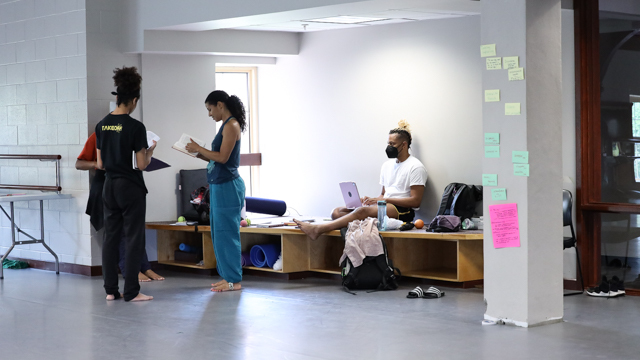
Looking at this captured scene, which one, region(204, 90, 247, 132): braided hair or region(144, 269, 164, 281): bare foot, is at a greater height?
region(204, 90, 247, 132): braided hair

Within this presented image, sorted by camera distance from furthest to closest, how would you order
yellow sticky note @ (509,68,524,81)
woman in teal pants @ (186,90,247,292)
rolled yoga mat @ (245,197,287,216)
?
rolled yoga mat @ (245,197,287,216) < woman in teal pants @ (186,90,247,292) < yellow sticky note @ (509,68,524,81)

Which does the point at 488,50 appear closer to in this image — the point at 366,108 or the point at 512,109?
the point at 512,109

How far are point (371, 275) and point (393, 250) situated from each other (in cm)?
49

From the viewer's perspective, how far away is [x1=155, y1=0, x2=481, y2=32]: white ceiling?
6293 millimetres

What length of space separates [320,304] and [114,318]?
61.4 inches

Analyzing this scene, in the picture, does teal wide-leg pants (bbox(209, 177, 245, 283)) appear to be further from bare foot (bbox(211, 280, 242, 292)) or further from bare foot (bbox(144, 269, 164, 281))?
bare foot (bbox(144, 269, 164, 281))

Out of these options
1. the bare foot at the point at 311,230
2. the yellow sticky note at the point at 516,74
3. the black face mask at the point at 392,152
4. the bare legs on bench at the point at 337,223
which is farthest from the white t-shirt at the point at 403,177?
the yellow sticky note at the point at 516,74

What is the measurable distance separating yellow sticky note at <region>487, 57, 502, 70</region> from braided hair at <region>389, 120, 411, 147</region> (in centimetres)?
252

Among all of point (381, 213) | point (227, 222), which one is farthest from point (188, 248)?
point (381, 213)

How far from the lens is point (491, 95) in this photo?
17.5 feet

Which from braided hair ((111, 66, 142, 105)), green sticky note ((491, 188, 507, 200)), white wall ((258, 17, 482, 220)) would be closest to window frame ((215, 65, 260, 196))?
white wall ((258, 17, 482, 220))

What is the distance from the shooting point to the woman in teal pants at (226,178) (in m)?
6.58

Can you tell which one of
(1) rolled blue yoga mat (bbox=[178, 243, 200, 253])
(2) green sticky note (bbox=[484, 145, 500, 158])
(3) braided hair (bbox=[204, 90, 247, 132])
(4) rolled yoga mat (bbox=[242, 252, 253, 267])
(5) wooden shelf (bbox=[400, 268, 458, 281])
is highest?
(3) braided hair (bbox=[204, 90, 247, 132])

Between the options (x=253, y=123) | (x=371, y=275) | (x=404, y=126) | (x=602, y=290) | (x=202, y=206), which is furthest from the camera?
(x=253, y=123)
